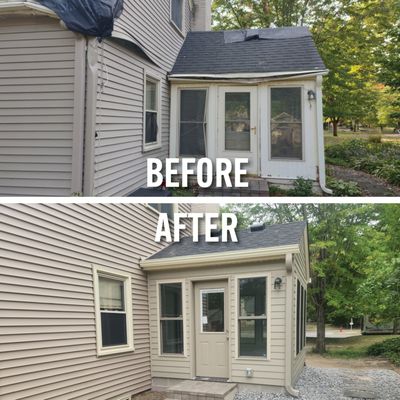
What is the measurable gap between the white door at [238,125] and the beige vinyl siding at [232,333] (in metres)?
2.05

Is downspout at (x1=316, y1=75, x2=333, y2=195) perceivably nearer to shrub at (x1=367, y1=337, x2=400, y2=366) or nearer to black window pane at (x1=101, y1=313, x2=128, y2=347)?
black window pane at (x1=101, y1=313, x2=128, y2=347)

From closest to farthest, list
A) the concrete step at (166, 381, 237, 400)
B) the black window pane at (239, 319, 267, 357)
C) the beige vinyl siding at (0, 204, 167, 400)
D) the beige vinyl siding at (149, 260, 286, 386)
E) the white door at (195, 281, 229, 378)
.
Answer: the beige vinyl siding at (0, 204, 167, 400) < the concrete step at (166, 381, 237, 400) < the beige vinyl siding at (149, 260, 286, 386) < the black window pane at (239, 319, 267, 357) < the white door at (195, 281, 229, 378)

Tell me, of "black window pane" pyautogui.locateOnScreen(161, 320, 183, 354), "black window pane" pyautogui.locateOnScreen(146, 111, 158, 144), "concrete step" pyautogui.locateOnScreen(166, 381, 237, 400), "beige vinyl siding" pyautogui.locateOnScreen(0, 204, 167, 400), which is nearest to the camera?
"beige vinyl siding" pyautogui.locateOnScreen(0, 204, 167, 400)

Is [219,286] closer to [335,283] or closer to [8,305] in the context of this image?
[8,305]

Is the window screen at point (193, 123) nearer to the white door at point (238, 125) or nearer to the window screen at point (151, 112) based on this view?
the white door at point (238, 125)

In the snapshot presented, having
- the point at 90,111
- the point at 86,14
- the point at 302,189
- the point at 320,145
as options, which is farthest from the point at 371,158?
the point at 86,14

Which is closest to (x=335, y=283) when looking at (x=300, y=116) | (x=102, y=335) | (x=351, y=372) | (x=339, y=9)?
(x=351, y=372)

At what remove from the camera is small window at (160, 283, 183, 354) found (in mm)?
6758

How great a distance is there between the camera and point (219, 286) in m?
6.54

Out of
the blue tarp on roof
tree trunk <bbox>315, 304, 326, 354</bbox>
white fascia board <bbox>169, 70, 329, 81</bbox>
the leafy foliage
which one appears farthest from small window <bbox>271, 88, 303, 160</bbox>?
tree trunk <bbox>315, 304, 326, 354</bbox>

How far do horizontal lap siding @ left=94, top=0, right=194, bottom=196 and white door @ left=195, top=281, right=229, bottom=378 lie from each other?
6.49 ft

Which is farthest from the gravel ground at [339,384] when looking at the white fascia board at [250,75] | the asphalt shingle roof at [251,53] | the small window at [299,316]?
the asphalt shingle roof at [251,53]

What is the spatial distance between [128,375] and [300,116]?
16.0 feet

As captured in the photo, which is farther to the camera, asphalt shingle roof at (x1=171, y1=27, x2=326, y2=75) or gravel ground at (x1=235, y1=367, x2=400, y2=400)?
asphalt shingle roof at (x1=171, y1=27, x2=326, y2=75)
